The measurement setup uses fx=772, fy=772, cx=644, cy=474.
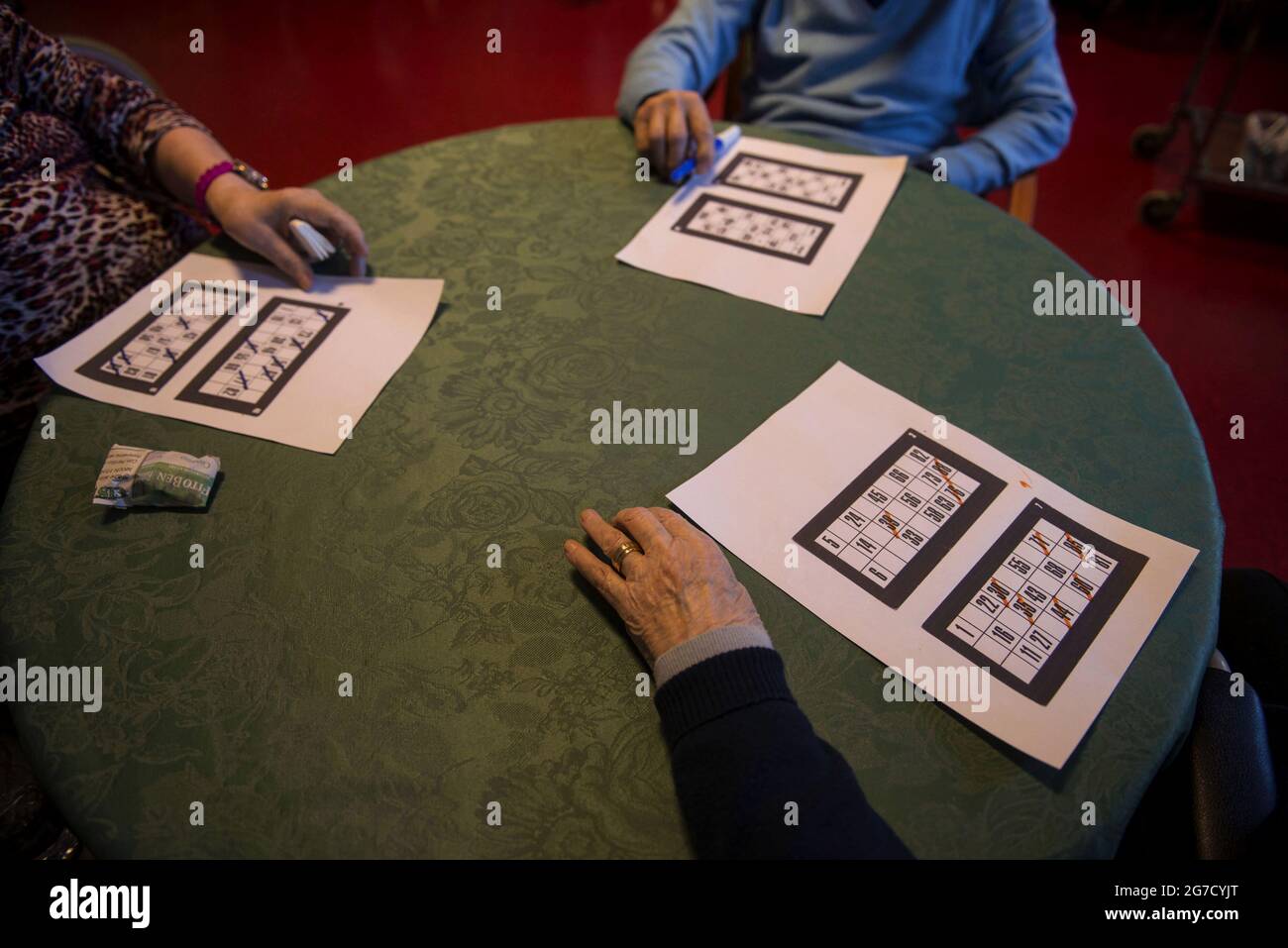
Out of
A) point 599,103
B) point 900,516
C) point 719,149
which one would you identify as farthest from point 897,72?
point 599,103

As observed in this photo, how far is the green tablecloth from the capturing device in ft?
1.96

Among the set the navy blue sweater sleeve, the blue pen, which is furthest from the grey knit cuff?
the blue pen

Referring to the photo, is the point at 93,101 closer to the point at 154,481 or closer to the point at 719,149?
the point at 154,481

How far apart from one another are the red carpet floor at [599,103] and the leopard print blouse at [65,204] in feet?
5.07

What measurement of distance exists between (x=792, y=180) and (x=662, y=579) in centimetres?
78

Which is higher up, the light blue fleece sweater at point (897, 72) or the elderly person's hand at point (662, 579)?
the light blue fleece sweater at point (897, 72)

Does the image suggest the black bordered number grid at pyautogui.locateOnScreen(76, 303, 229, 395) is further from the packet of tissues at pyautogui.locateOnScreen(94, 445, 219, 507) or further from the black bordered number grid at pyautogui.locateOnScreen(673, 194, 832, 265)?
the black bordered number grid at pyautogui.locateOnScreen(673, 194, 832, 265)

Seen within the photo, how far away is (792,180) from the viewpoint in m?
1.19

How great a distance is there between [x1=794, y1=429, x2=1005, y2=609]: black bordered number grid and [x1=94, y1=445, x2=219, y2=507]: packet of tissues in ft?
1.96

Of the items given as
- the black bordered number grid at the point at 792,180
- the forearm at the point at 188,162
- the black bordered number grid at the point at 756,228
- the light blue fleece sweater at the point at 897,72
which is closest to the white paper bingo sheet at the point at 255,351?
the forearm at the point at 188,162

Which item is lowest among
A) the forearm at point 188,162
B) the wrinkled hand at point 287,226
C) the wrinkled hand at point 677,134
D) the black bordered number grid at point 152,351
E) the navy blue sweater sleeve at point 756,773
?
the navy blue sweater sleeve at point 756,773

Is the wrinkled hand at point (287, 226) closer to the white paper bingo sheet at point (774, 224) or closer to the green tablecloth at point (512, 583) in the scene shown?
the green tablecloth at point (512, 583)

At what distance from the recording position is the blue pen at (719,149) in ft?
3.88
